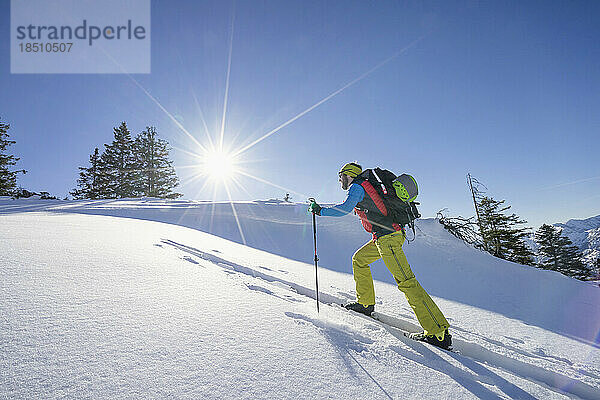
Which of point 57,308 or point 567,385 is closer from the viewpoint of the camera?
Answer: point 57,308

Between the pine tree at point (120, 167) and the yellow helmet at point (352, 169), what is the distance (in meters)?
37.3

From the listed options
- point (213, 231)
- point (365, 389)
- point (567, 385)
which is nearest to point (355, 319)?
point (365, 389)

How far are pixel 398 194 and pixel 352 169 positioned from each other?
27.8 inches

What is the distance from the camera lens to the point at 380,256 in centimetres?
339

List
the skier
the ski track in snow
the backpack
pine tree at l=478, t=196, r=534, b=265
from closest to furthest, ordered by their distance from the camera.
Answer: the ski track in snow → the skier → the backpack → pine tree at l=478, t=196, r=534, b=265

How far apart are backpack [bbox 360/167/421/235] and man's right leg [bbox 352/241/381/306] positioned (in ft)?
2.16

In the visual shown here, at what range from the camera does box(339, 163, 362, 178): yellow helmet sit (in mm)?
3547

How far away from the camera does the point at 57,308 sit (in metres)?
1.60

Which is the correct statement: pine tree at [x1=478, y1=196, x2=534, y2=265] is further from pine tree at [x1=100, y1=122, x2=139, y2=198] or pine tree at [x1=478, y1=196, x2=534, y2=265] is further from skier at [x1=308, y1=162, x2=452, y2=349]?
pine tree at [x1=100, y1=122, x2=139, y2=198]

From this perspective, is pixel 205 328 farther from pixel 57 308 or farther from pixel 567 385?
pixel 567 385

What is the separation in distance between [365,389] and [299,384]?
0.38m

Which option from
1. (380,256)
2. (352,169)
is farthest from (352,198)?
(380,256)

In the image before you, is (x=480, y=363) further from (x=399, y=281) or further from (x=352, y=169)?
(x=352, y=169)

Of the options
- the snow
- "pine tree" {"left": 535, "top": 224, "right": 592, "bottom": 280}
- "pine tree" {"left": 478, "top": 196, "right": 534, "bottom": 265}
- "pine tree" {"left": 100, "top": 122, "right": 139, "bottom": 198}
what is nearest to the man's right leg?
the snow
